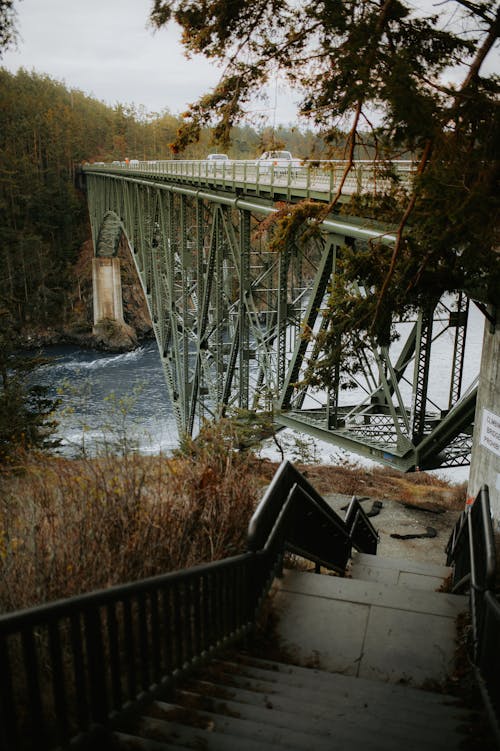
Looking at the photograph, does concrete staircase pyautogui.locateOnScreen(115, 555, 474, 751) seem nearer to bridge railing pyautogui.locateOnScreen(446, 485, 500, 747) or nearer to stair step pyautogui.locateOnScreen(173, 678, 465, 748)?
stair step pyautogui.locateOnScreen(173, 678, 465, 748)

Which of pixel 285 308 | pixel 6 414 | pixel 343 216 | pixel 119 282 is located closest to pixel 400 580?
pixel 343 216

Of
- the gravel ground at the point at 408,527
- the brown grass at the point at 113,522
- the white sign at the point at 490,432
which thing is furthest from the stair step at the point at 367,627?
the gravel ground at the point at 408,527

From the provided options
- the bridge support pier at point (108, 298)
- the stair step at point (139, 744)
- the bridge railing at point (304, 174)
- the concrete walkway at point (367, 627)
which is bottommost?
the bridge support pier at point (108, 298)

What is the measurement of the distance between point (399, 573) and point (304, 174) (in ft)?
24.6

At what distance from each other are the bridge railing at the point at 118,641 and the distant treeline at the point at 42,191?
39.4 metres

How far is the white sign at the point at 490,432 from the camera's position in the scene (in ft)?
25.1

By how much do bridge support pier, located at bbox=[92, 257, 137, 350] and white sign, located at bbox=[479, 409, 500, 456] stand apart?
4161 cm

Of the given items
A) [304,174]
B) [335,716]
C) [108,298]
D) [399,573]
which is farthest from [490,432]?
[108,298]

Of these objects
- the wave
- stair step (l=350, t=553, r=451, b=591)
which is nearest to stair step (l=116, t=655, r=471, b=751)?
stair step (l=350, t=553, r=451, b=591)

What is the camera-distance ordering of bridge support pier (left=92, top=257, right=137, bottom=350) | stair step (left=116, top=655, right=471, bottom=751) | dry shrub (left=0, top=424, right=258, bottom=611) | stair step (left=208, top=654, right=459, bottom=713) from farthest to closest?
bridge support pier (left=92, top=257, right=137, bottom=350), dry shrub (left=0, top=424, right=258, bottom=611), stair step (left=208, top=654, right=459, bottom=713), stair step (left=116, top=655, right=471, bottom=751)

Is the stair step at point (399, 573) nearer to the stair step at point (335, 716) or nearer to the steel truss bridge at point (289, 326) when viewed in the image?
the steel truss bridge at point (289, 326)

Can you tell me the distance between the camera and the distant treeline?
5269 cm

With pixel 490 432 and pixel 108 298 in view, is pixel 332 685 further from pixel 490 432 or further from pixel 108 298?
pixel 108 298

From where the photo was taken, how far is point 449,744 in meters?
2.76
